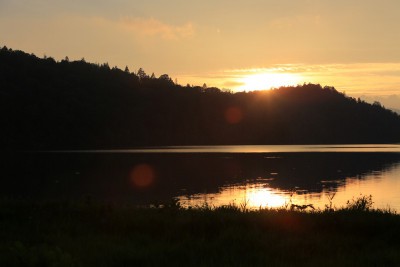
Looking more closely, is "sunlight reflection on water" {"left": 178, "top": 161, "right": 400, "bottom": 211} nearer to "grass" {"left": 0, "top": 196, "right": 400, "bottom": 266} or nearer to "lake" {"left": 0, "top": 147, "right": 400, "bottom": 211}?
"lake" {"left": 0, "top": 147, "right": 400, "bottom": 211}

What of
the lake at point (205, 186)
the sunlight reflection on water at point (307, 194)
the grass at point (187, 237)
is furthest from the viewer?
the lake at point (205, 186)

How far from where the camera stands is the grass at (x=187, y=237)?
36.8 ft

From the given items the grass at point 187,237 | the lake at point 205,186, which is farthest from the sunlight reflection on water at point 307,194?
the grass at point 187,237

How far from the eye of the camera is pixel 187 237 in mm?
13703

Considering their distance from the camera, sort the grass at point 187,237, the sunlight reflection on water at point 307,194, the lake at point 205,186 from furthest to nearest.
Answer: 1. the lake at point 205,186
2. the sunlight reflection on water at point 307,194
3. the grass at point 187,237

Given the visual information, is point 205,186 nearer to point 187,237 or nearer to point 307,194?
point 307,194

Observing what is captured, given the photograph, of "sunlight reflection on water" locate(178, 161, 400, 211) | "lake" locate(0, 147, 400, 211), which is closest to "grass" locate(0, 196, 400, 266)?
"lake" locate(0, 147, 400, 211)

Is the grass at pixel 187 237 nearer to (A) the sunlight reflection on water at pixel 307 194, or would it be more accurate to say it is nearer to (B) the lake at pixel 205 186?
(B) the lake at pixel 205 186

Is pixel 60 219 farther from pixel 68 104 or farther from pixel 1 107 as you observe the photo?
pixel 68 104

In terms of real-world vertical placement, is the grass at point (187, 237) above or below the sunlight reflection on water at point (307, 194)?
above

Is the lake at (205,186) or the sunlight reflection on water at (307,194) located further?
the lake at (205,186)

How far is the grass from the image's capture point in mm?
11203

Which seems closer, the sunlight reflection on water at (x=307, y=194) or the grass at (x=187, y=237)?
the grass at (x=187, y=237)

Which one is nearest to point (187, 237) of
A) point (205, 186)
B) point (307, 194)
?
point (307, 194)
